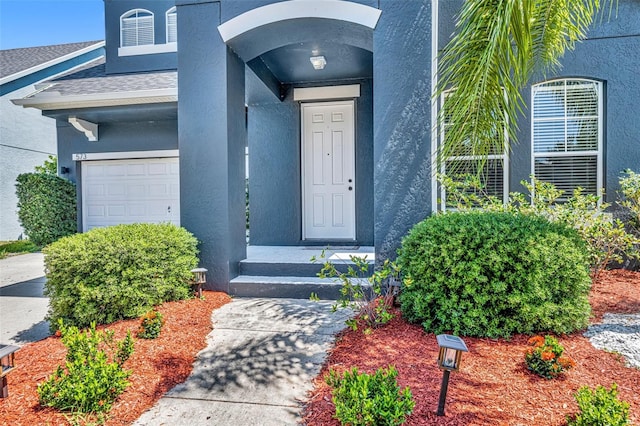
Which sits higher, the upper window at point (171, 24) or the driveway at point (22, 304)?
the upper window at point (171, 24)

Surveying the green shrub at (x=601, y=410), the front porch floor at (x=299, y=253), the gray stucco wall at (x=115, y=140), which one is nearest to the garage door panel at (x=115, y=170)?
the gray stucco wall at (x=115, y=140)

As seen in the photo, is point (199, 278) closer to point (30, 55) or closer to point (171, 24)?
point (171, 24)

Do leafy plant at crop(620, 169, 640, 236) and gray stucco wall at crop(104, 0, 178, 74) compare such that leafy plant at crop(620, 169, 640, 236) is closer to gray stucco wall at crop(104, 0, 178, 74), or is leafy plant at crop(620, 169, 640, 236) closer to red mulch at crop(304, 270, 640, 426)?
red mulch at crop(304, 270, 640, 426)

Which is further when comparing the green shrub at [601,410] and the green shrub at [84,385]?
the green shrub at [84,385]

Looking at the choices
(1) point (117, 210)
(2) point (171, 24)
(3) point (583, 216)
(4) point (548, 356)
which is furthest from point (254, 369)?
(2) point (171, 24)

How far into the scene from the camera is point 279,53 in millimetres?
6012

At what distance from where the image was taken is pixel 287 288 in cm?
505

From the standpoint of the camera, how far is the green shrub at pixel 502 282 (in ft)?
10.8

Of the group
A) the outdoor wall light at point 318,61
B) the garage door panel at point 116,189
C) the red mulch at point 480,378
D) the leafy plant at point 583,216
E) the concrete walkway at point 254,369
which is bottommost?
the concrete walkway at point 254,369

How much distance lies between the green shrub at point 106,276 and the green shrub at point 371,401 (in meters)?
2.81

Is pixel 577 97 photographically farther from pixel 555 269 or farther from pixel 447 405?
pixel 447 405

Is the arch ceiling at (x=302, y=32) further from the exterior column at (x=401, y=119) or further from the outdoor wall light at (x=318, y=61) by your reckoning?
the exterior column at (x=401, y=119)

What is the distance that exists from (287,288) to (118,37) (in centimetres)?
887

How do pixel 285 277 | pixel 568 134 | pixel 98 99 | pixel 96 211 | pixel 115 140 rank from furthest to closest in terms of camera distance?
pixel 96 211 < pixel 115 140 < pixel 98 99 < pixel 568 134 < pixel 285 277
